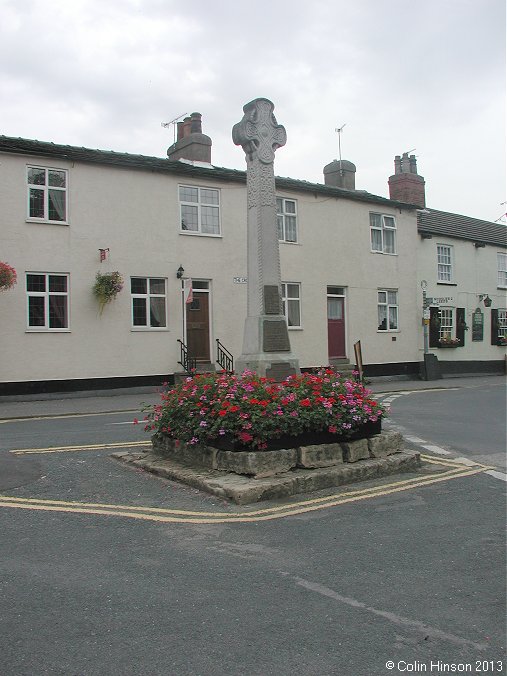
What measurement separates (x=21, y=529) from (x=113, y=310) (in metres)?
14.5

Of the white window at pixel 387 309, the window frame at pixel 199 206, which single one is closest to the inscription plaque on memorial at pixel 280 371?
the window frame at pixel 199 206

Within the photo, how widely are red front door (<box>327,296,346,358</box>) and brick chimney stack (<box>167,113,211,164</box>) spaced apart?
735 centimetres

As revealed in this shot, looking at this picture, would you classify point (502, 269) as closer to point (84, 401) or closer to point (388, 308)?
point (388, 308)

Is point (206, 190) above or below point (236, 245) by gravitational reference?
above

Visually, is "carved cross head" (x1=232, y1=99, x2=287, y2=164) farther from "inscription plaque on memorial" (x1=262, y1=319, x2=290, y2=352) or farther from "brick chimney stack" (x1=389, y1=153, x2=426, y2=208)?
"brick chimney stack" (x1=389, y1=153, x2=426, y2=208)

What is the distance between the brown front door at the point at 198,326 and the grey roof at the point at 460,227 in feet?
39.2

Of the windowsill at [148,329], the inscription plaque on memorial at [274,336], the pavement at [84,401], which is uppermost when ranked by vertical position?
the windowsill at [148,329]

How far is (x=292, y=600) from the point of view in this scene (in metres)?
4.14

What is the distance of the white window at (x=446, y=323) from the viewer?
29.0 meters

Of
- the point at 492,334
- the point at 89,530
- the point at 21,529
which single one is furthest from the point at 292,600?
the point at 492,334

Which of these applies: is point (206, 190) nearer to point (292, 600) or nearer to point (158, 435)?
point (158, 435)

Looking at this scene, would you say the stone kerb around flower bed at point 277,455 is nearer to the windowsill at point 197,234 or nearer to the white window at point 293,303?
the windowsill at point 197,234

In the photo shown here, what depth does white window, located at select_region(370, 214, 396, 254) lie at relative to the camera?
88.1ft

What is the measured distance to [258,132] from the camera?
36.8 feet
